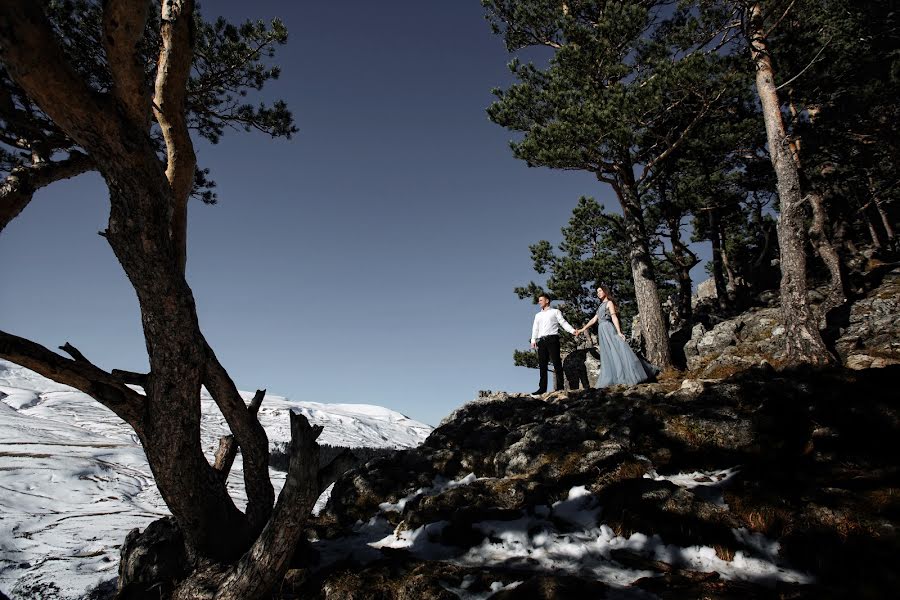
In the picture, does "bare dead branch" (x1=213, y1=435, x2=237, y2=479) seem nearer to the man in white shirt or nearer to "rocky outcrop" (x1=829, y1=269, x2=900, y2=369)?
the man in white shirt

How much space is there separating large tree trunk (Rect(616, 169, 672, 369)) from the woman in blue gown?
692 mm

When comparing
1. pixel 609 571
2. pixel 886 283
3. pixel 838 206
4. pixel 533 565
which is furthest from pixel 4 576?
pixel 838 206

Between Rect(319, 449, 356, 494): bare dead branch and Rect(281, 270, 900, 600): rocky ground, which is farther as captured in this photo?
Rect(319, 449, 356, 494): bare dead branch

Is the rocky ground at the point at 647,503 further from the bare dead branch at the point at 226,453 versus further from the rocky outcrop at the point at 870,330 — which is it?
the rocky outcrop at the point at 870,330

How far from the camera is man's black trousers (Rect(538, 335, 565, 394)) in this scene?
920 cm

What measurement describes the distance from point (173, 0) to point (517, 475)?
252 inches

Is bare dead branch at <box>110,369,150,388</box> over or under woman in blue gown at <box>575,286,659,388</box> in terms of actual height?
under

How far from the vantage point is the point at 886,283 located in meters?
11.0

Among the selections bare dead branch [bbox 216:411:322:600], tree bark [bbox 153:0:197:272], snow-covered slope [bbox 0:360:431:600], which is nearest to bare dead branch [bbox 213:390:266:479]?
bare dead branch [bbox 216:411:322:600]

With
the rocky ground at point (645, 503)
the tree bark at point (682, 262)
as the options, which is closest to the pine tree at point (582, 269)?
the tree bark at point (682, 262)

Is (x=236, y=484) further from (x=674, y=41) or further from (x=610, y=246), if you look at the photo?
(x=610, y=246)

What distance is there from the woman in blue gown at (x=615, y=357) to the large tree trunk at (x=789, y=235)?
2.59 meters

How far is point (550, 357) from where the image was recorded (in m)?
9.48

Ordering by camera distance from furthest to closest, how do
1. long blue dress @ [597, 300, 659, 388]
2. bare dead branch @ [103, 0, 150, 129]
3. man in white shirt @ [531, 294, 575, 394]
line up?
1. man in white shirt @ [531, 294, 575, 394]
2. long blue dress @ [597, 300, 659, 388]
3. bare dead branch @ [103, 0, 150, 129]
